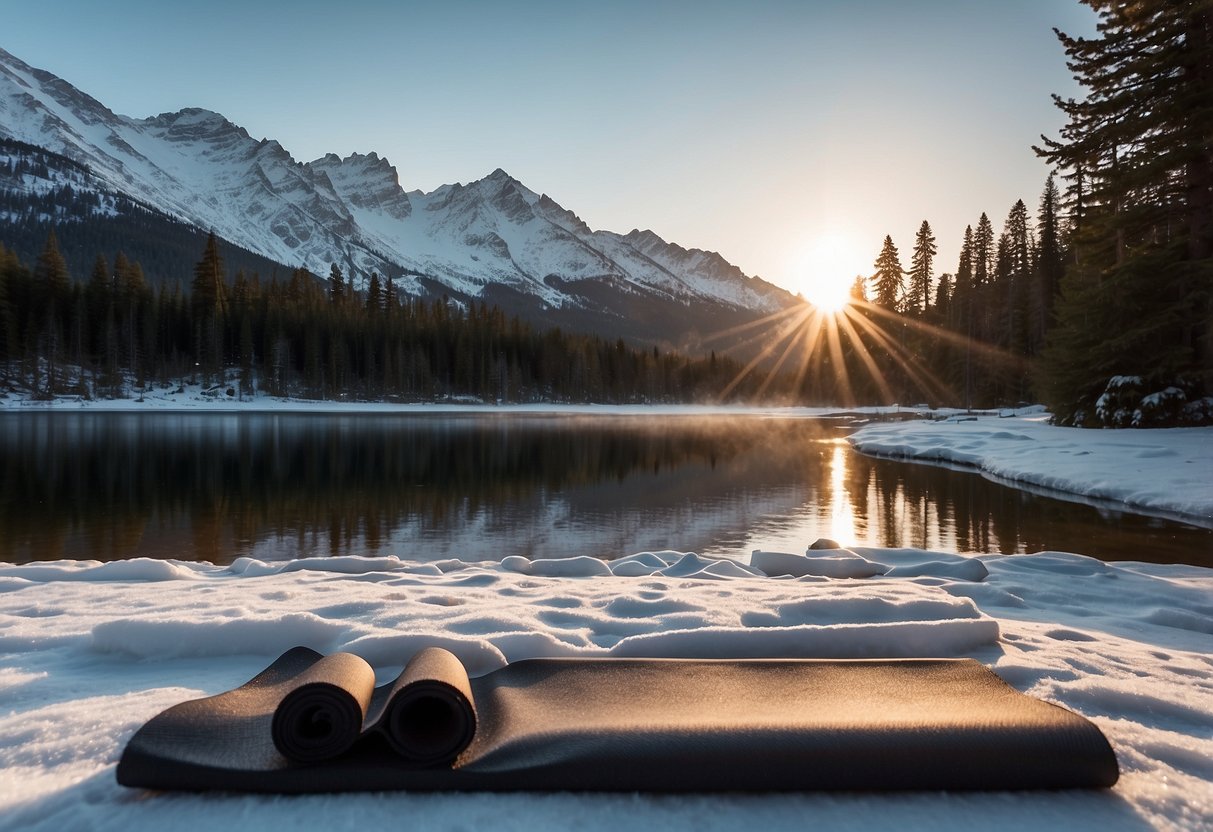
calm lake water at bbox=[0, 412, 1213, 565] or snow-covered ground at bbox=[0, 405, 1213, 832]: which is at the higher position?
snow-covered ground at bbox=[0, 405, 1213, 832]

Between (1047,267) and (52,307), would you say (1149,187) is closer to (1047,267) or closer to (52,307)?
(1047,267)

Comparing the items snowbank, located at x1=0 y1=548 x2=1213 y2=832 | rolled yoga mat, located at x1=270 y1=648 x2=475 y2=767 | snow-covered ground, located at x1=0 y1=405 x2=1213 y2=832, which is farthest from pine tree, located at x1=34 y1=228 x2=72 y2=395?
rolled yoga mat, located at x1=270 y1=648 x2=475 y2=767

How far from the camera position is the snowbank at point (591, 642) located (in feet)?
6.50

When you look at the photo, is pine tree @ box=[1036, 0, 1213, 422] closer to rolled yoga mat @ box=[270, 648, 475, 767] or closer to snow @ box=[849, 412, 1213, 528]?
snow @ box=[849, 412, 1213, 528]

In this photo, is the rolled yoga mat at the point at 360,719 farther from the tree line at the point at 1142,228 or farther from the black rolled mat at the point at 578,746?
the tree line at the point at 1142,228

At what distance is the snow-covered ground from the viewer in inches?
→ 77.9

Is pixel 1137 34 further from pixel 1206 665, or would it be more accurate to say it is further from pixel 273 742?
pixel 273 742

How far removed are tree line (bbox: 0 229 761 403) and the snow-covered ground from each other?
70.2 m

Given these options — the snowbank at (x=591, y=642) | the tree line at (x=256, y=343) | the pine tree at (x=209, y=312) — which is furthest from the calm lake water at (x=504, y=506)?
the tree line at (x=256, y=343)

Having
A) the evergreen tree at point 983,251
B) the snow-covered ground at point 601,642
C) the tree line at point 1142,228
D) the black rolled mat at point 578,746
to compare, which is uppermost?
the evergreen tree at point 983,251

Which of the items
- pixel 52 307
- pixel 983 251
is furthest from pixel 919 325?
pixel 52 307

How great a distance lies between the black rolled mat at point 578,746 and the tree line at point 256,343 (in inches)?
2916

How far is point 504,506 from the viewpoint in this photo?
547 inches

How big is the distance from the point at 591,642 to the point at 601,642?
7 cm
